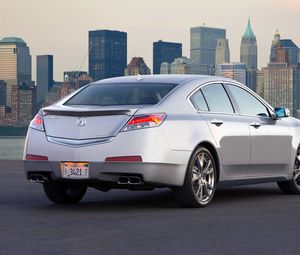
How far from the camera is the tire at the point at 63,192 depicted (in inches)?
426

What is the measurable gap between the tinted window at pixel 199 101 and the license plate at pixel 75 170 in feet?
5.28

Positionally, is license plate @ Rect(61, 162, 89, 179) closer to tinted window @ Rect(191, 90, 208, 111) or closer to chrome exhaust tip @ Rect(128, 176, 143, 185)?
chrome exhaust tip @ Rect(128, 176, 143, 185)

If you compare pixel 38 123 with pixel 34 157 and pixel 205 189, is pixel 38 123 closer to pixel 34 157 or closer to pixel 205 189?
pixel 34 157

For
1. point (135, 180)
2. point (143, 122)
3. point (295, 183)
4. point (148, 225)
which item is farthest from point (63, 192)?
point (295, 183)

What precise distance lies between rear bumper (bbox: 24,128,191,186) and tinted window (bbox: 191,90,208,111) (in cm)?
87

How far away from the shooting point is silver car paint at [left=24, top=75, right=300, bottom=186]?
973 cm

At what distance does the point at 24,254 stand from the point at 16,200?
15.0 ft

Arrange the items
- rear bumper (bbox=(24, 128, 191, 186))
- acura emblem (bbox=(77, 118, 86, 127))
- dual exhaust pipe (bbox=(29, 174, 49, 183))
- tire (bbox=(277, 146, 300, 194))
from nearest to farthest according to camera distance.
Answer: rear bumper (bbox=(24, 128, 191, 186)) → acura emblem (bbox=(77, 118, 86, 127)) → dual exhaust pipe (bbox=(29, 174, 49, 183)) → tire (bbox=(277, 146, 300, 194))

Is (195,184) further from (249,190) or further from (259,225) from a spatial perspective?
(249,190)

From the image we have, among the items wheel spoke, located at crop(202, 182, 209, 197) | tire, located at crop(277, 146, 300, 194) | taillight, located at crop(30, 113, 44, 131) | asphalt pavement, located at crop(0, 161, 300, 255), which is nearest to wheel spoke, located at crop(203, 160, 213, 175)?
wheel spoke, located at crop(202, 182, 209, 197)

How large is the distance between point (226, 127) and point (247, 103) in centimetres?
94

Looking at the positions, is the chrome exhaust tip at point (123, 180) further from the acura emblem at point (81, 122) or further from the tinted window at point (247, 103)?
the tinted window at point (247, 103)

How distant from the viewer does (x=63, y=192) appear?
10906 mm

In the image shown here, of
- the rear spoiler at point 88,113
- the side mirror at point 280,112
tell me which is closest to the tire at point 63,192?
the rear spoiler at point 88,113
